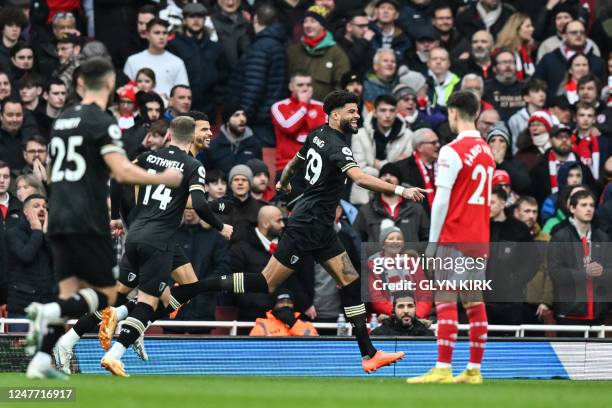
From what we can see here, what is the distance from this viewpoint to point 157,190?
14078 millimetres

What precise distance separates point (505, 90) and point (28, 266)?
8.02 meters

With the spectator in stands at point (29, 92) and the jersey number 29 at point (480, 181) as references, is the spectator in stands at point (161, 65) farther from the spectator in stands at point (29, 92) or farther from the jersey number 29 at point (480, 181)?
the jersey number 29 at point (480, 181)

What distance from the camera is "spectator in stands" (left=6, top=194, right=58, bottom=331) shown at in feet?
55.1

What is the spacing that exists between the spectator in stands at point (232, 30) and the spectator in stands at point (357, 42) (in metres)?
1.42

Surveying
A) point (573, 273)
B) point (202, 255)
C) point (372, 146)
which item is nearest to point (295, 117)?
point (372, 146)

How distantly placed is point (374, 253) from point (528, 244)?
78.3 inches

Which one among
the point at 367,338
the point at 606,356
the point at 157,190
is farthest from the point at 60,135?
the point at 606,356

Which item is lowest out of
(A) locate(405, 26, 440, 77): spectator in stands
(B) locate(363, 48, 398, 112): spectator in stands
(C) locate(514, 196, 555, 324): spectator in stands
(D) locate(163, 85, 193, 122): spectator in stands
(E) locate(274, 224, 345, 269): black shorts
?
(C) locate(514, 196, 555, 324): spectator in stands

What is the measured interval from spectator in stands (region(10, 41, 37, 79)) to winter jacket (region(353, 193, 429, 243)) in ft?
17.6

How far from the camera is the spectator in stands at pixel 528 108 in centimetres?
2072

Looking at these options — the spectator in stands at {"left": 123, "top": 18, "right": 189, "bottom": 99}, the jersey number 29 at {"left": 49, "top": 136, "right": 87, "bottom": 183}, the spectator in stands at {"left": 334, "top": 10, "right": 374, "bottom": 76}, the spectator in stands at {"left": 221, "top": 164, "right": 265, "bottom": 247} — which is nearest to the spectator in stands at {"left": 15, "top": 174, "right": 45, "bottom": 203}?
the spectator in stands at {"left": 221, "top": 164, "right": 265, "bottom": 247}

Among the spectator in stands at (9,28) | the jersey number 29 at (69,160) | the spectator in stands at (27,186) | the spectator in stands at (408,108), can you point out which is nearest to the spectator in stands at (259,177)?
the spectator in stands at (408,108)

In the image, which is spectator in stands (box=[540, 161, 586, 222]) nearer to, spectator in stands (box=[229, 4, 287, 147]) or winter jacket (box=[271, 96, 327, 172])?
winter jacket (box=[271, 96, 327, 172])

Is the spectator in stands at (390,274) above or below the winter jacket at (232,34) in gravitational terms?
below
